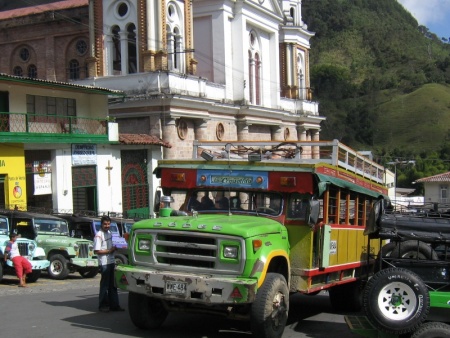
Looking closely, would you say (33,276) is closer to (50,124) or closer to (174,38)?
(50,124)

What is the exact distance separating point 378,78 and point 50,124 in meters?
109

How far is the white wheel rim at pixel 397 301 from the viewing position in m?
8.05

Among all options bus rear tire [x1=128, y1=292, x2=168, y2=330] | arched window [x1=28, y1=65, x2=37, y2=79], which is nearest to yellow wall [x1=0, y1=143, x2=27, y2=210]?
bus rear tire [x1=128, y1=292, x2=168, y2=330]

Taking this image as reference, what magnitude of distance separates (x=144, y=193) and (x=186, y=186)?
19.8m

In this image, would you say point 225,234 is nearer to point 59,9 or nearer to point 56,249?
point 56,249

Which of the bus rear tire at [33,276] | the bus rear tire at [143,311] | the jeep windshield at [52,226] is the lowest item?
the bus rear tire at [33,276]

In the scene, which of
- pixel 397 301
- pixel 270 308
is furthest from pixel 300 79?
pixel 397 301

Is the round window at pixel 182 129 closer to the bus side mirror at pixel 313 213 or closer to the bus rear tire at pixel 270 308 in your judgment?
the bus side mirror at pixel 313 213

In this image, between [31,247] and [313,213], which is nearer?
[313,213]

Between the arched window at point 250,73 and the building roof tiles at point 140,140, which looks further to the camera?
the arched window at point 250,73

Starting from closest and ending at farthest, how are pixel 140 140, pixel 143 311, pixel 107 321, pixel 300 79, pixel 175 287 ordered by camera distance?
1. pixel 175 287
2. pixel 143 311
3. pixel 107 321
4. pixel 140 140
5. pixel 300 79

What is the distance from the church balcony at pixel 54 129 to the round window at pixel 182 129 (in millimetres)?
4318

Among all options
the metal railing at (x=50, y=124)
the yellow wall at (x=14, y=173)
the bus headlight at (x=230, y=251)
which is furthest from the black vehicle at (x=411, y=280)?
the metal railing at (x=50, y=124)

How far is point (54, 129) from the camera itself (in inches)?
1009
